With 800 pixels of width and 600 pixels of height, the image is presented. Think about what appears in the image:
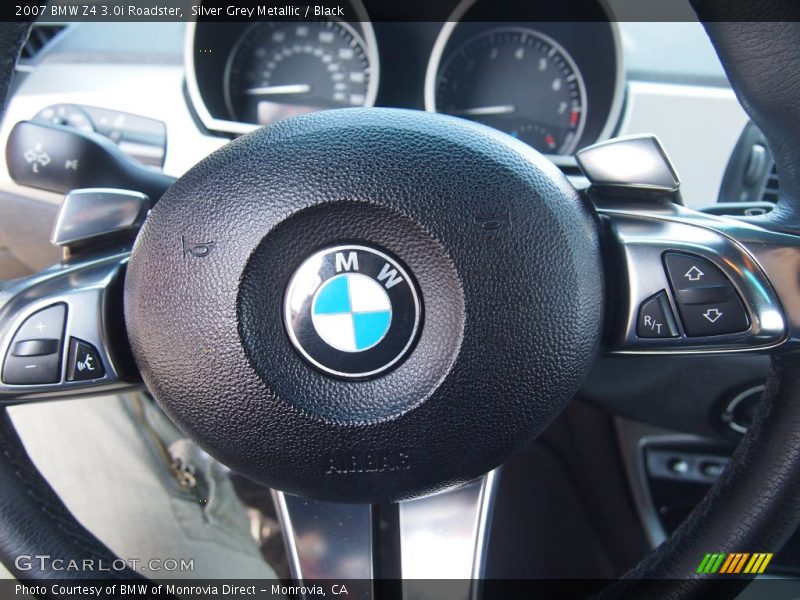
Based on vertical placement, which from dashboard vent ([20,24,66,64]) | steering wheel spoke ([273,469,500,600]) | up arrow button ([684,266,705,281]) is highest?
dashboard vent ([20,24,66,64])

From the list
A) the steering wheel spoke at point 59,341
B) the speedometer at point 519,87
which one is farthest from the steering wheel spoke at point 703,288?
the speedometer at point 519,87

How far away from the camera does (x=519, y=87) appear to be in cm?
161

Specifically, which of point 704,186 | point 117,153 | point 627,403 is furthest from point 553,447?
point 117,153

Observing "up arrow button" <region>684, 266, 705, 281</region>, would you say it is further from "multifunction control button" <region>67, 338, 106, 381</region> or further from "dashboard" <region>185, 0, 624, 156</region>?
"dashboard" <region>185, 0, 624, 156</region>

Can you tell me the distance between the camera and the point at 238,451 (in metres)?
0.74

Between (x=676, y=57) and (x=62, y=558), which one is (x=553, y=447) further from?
(x=62, y=558)

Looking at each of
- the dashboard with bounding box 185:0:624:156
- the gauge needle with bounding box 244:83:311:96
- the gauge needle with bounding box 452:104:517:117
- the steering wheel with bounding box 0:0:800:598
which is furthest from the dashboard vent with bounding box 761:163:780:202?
the gauge needle with bounding box 244:83:311:96

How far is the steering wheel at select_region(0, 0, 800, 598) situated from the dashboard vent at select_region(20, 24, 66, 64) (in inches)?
35.0

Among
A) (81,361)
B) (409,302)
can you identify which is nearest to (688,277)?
(409,302)

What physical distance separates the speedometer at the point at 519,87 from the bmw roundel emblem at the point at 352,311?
95 cm

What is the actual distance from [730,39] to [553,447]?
902 mm

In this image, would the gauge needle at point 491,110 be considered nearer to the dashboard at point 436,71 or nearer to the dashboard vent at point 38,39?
the dashboard at point 436,71

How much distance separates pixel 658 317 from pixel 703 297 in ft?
0.16

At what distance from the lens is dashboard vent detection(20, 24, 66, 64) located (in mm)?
1552
